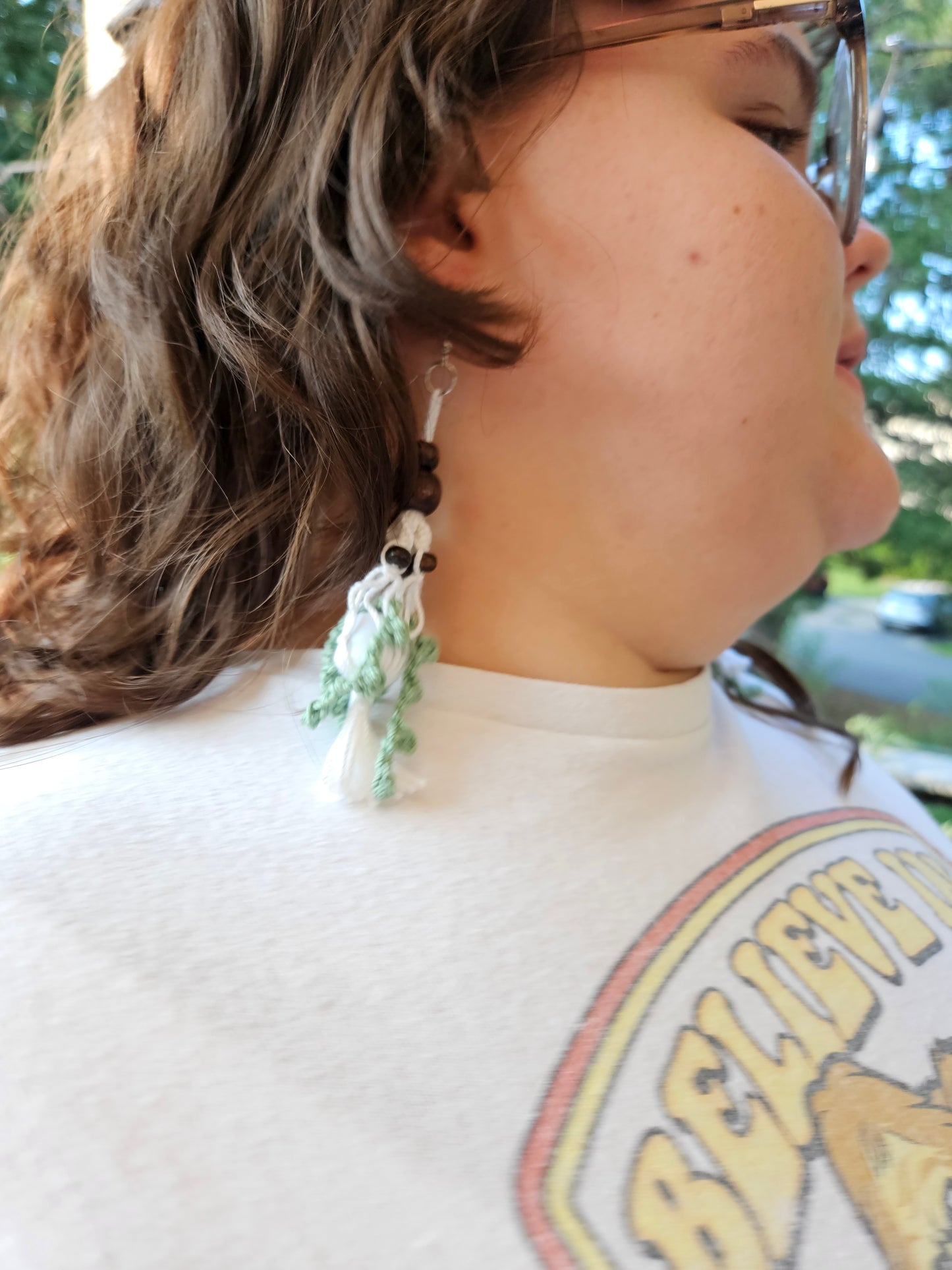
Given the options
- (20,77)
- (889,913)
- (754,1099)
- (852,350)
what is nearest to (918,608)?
(852,350)

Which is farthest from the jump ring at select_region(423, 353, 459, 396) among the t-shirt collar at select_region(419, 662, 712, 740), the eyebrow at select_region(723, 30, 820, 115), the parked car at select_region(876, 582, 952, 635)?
the parked car at select_region(876, 582, 952, 635)

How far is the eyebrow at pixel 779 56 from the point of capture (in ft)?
2.09

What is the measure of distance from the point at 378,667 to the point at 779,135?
541mm

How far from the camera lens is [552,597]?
2.20ft

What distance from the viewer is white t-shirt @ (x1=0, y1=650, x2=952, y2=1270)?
0.39m

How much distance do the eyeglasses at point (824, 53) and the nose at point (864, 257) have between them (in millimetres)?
11

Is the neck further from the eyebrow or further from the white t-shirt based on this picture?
the eyebrow

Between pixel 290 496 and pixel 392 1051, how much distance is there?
380 mm

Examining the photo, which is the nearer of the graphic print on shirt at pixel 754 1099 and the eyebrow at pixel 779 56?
the graphic print on shirt at pixel 754 1099

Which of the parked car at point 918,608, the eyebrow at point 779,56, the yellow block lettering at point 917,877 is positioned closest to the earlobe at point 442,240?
the eyebrow at point 779,56

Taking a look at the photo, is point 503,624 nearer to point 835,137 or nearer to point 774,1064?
point 774,1064

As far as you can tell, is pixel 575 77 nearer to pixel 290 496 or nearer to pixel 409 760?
pixel 290 496

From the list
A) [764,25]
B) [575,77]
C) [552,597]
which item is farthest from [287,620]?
[764,25]

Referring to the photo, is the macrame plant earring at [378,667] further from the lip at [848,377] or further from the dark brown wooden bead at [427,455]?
the lip at [848,377]
